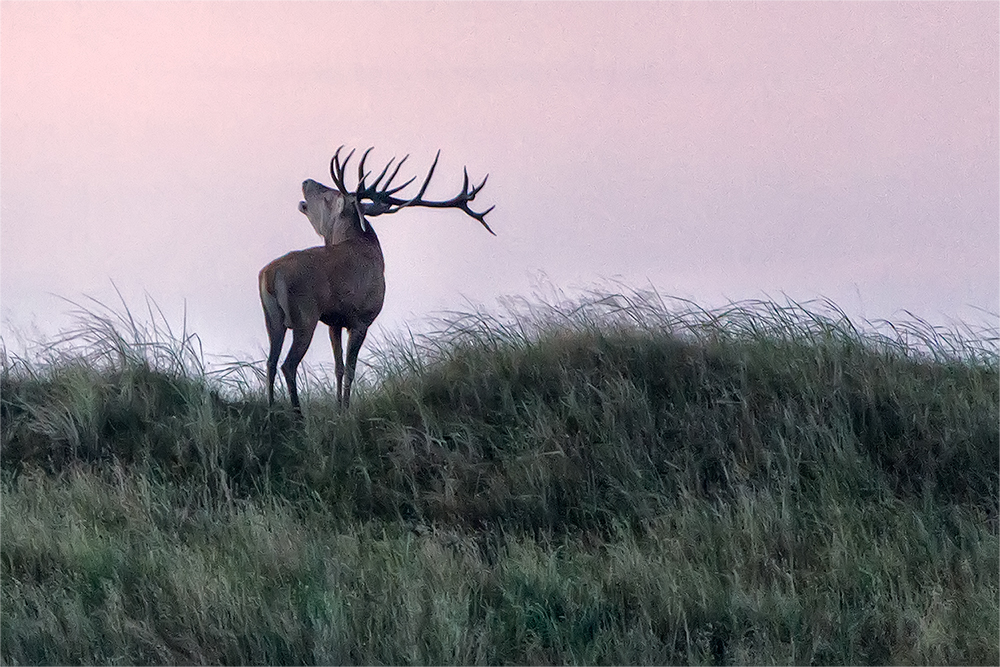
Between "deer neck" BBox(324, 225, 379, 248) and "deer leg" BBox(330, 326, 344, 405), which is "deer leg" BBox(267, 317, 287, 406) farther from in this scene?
"deer neck" BBox(324, 225, 379, 248)

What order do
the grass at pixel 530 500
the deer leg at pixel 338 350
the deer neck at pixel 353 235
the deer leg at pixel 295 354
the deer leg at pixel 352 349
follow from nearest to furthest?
the grass at pixel 530 500 < the deer leg at pixel 295 354 < the deer leg at pixel 352 349 < the deer leg at pixel 338 350 < the deer neck at pixel 353 235

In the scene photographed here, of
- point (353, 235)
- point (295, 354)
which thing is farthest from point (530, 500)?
point (353, 235)

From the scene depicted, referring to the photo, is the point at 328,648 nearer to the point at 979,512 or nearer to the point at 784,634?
the point at 784,634

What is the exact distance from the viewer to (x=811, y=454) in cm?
726

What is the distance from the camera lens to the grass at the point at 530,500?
5.32 metres

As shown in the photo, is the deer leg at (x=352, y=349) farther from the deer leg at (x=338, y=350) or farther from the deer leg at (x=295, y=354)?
the deer leg at (x=295, y=354)

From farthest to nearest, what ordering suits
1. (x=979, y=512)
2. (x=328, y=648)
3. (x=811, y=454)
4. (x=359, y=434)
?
(x=359, y=434), (x=811, y=454), (x=979, y=512), (x=328, y=648)

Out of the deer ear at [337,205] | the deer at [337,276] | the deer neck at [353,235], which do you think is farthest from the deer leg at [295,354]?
the deer ear at [337,205]

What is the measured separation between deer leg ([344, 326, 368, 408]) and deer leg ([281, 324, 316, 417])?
0.36m

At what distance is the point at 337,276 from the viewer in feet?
29.2

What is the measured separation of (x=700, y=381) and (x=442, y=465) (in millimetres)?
1914

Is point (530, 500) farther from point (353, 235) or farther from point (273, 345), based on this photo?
point (353, 235)

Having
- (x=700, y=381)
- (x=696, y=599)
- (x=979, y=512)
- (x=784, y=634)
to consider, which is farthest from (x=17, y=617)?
(x=979, y=512)

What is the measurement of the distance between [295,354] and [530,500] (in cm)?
250
